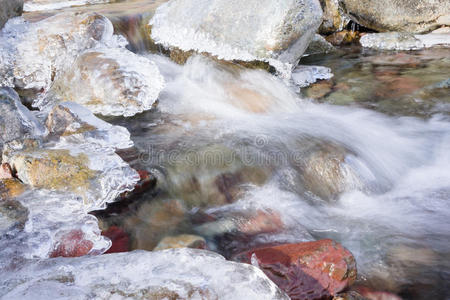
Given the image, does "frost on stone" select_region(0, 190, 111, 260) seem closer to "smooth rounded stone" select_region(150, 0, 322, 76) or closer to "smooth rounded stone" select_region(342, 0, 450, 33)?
"smooth rounded stone" select_region(150, 0, 322, 76)

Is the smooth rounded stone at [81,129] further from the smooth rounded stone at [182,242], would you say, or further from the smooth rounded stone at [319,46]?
the smooth rounded stone at [319,46]

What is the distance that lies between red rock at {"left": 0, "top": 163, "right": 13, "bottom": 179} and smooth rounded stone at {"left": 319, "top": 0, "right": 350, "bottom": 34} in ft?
26.3

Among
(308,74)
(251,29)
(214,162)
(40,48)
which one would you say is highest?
(251,29)

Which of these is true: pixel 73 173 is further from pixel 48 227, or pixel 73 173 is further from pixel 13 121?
pixel 13 121

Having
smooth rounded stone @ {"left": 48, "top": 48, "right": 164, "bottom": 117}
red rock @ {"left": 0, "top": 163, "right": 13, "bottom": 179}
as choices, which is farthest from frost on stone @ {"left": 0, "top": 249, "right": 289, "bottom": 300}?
smooth rounded stone @ {"left": 48, "top": 48, "right": 164, "bottom": 117}

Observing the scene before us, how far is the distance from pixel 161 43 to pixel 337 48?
4.44 m

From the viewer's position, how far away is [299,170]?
365cm

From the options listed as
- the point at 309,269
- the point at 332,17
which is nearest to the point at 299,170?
the point at 309,269

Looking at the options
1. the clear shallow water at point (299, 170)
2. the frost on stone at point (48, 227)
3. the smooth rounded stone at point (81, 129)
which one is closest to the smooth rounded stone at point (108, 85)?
the clear shallow water at point (299, 170)

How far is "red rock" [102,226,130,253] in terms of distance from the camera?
2.56 metres

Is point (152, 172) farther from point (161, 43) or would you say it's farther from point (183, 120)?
point (161, 43)

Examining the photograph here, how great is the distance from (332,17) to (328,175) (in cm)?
681

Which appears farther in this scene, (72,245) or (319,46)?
(319,46)

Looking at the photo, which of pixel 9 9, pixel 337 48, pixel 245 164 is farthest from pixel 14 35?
pixel 337 48
